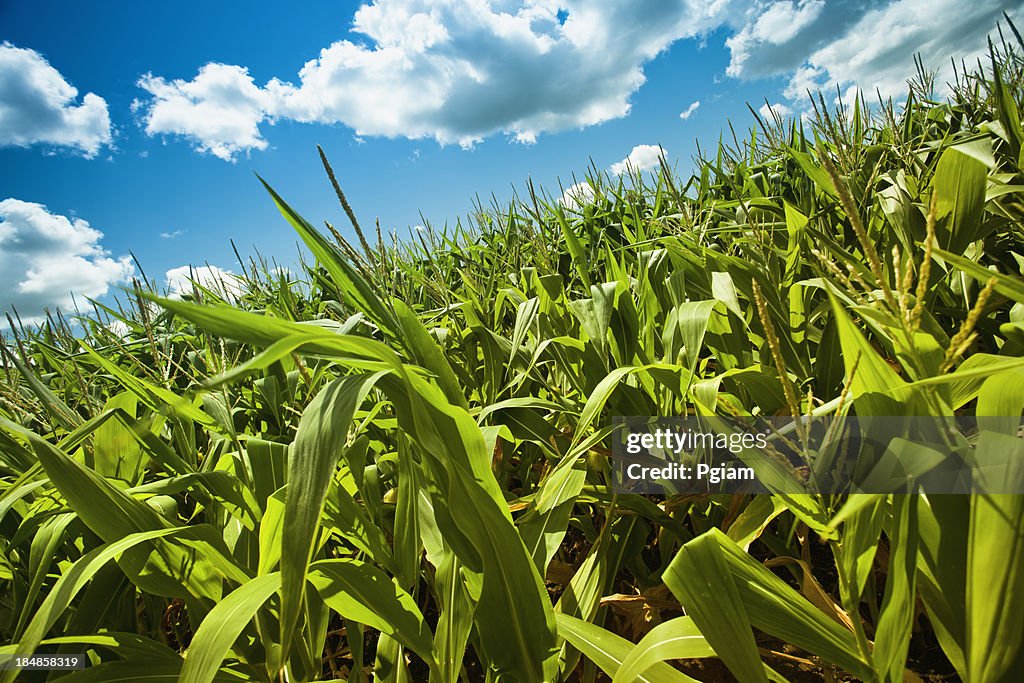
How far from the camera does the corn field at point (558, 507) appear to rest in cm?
44

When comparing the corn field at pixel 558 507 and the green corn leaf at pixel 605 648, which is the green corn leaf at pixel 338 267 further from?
the green corn leaf at pixel 605 648

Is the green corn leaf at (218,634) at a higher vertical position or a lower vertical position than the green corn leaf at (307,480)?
lower

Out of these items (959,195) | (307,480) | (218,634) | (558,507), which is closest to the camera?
(307,480)

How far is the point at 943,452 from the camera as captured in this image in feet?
1.43

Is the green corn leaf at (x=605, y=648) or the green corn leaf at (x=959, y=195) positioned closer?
the green corn leaf at (x=605, y=648)

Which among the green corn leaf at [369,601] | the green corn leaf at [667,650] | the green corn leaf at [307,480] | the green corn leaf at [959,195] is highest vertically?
the green corn leaf at [959,195]

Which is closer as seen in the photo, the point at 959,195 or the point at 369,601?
the point at 369,601

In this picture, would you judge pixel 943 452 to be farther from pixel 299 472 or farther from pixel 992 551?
pixel 299 472

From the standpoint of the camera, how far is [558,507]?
749 millimetres

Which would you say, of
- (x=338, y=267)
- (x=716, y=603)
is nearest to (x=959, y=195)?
(x=716, y=603)

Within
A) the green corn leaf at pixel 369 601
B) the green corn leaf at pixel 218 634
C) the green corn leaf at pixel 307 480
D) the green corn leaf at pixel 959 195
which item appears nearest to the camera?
the green corn leaf at pixel 307 480

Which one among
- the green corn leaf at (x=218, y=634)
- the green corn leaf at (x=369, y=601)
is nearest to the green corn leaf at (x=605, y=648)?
the green corn leaf at (x=369, y=601)

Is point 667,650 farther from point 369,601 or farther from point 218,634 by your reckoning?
point 218,634

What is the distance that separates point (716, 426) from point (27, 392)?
219 cm
